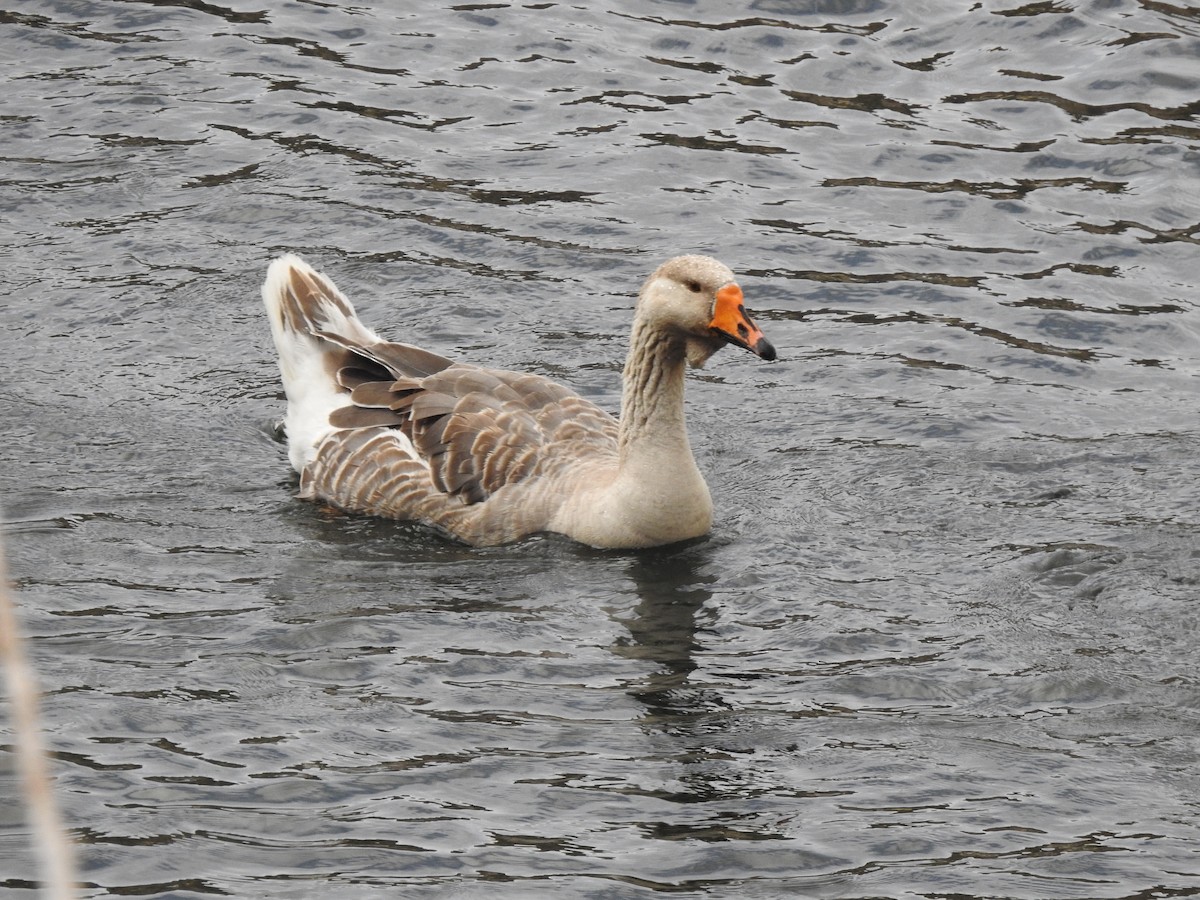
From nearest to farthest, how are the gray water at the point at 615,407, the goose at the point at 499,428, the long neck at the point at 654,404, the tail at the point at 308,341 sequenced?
the gray water at the point at 615,407, the goose at the point at 499,428, the long neck at the point at 654,404, the tail at the point at 308,341

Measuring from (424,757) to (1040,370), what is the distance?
258 inches

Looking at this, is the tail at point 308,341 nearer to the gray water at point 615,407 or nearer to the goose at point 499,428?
the goose at point 499,428

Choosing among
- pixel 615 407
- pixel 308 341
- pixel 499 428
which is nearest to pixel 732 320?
pixel 499 428

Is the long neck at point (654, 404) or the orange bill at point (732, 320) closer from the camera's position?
the orange bill at point (732, 320)

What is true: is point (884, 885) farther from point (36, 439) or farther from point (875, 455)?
point (36, 439)

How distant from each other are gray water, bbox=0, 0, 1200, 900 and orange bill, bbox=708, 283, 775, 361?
4.80 ft

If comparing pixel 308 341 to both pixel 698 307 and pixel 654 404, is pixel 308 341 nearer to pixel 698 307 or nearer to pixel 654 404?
pixel 654 404

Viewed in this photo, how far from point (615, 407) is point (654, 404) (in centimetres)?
242

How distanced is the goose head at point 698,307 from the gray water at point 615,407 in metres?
1.37

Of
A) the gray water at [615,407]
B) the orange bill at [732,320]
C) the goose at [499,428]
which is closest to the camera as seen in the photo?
the gray water at [615,407]

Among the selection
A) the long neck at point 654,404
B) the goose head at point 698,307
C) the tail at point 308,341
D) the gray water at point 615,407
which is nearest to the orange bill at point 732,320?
the goose head at point 698,307

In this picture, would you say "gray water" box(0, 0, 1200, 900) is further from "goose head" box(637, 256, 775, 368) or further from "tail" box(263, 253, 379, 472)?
"goose head" box(637, 256, 775, 368)

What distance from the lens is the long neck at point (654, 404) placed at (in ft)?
31.8

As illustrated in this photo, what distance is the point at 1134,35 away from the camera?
16734 millimetres
